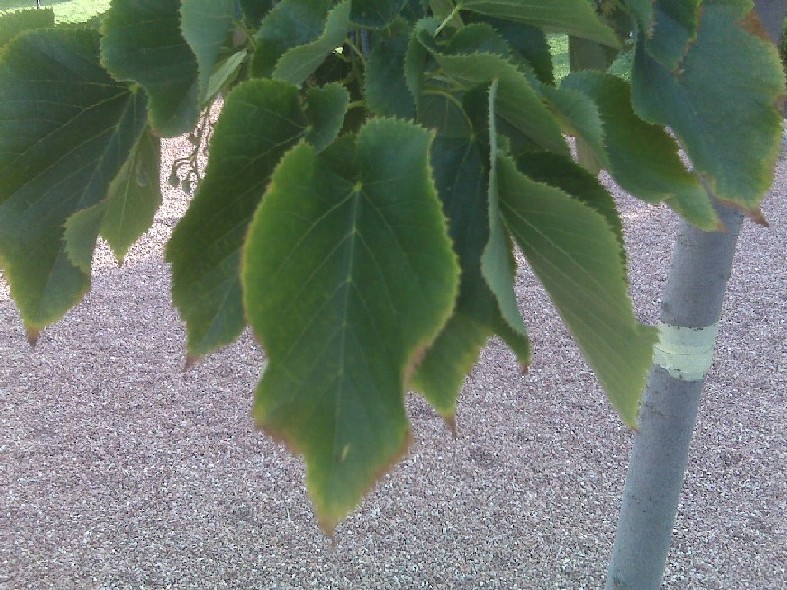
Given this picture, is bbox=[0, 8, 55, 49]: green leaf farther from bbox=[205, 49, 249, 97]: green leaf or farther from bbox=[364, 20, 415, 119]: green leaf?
bbox=[364, 20, 415, 119]: green leaf

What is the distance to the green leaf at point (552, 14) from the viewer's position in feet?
1.24

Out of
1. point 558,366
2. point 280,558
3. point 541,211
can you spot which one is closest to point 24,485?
point 280,558

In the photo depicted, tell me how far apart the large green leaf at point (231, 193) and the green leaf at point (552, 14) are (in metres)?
0.10

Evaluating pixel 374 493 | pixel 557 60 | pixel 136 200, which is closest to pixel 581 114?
pixel 136 200

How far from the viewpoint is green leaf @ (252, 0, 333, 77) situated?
1.21ft

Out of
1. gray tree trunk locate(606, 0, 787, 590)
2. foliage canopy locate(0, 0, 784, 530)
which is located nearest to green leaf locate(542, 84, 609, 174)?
foliage canopy locate(0, 0, 784, 530)

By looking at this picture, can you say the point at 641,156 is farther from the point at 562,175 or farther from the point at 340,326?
the point at 340,326

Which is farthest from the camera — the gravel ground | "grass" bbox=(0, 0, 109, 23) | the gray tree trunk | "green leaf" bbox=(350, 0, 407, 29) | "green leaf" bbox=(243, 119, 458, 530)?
the gravel ground

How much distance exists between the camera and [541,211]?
319 millimetres

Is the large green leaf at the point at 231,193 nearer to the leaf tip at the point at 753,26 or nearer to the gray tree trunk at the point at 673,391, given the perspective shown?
the leaf tip at the point at 753,26

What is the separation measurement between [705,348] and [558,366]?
180 cm

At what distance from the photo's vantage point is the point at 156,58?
39 cm

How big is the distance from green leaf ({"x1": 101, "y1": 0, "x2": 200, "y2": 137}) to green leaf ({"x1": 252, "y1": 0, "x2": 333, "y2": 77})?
4 centimetres

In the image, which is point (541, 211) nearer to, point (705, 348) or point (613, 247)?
point (613, 247)
